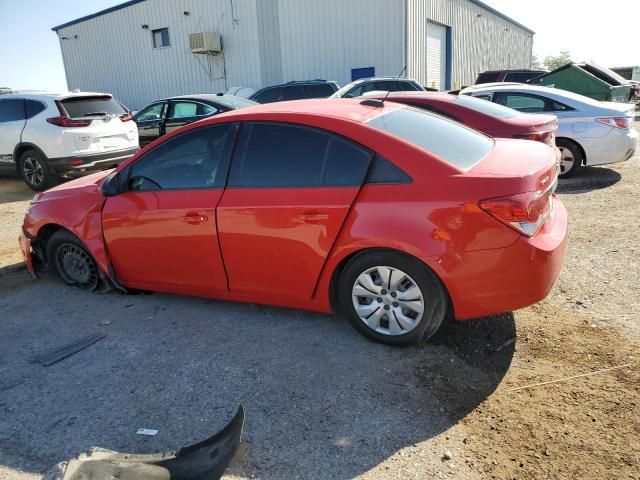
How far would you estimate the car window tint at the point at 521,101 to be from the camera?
8234 millimetres

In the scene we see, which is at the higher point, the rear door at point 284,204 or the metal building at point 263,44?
the metal building at point 263,44

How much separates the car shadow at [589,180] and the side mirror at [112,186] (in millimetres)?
6169

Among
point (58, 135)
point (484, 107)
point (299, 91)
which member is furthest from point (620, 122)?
point (58, 135)

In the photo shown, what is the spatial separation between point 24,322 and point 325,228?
2719 mm

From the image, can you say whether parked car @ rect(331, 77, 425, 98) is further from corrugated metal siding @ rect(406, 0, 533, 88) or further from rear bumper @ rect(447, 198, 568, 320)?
rear bumper @ rect(447, 198, 568, 320)

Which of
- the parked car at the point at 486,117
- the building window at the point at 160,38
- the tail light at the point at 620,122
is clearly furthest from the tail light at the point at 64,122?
the building window at the point at 160,38

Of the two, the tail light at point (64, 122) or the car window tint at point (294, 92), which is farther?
the car window tint at point (294, 92)

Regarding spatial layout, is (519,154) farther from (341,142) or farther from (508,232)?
(341,142)

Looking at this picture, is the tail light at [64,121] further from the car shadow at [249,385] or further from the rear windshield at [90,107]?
the car shadow at [249,385]

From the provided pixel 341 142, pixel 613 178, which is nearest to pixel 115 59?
pixel 613 178

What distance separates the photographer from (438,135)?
350 cm

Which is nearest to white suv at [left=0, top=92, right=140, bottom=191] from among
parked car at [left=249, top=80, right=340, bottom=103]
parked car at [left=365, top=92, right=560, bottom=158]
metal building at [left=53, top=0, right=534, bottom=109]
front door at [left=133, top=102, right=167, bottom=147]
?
front door at [left=133, top=102, right=167, bottom=147]

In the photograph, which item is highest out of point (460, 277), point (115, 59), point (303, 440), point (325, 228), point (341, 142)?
point (115, 59)

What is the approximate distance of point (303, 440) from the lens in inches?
102
